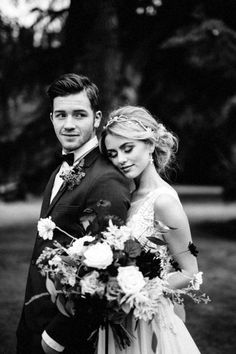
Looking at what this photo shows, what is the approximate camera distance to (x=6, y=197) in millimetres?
15703

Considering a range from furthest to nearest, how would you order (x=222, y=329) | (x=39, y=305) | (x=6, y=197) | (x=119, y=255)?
(x=6, y=197) → (x=222, y=329) → (x=39, y=305) → (x=119, y=255)

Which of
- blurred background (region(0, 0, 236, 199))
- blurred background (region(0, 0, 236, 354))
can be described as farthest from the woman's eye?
blurred background (region(0, 0, 236, 199))

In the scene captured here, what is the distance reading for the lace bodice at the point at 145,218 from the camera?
2.55 metres

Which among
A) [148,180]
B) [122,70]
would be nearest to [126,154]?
[148,180]

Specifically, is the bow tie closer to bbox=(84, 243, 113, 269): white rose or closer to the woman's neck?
the woman's neck

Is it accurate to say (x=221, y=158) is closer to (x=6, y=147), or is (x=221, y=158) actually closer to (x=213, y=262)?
(x=213, y=262)

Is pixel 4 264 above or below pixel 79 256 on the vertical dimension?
below

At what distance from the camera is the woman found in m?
2.53

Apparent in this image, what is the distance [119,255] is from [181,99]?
233 inches

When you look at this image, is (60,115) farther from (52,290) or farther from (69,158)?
(52,290)

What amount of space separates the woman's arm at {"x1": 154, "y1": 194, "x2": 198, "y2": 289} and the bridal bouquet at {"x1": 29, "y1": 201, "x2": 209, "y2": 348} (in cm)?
37

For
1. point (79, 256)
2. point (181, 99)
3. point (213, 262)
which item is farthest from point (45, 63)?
point (79, 256)

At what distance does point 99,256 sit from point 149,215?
2.21 feet

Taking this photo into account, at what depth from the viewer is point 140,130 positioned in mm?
2689
